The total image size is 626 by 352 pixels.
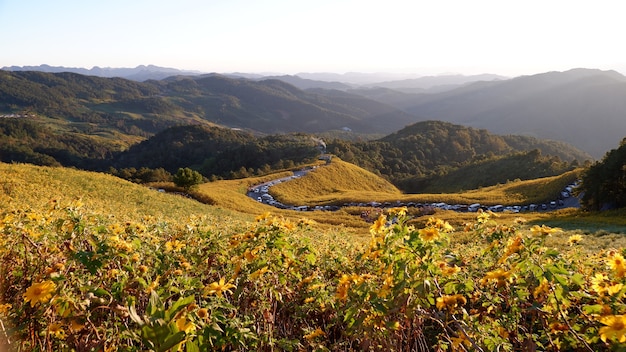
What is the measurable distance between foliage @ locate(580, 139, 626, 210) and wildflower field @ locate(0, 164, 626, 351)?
28.6 m

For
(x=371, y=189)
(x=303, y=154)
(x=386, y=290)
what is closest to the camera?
(x=386, y=290)

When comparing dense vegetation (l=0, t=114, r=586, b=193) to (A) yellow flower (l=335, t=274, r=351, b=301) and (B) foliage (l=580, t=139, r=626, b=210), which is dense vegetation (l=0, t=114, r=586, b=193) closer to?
(B) foliage (l=580, t=139, r=626, b=210)

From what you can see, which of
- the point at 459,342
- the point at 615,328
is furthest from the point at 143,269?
the point at 615,328

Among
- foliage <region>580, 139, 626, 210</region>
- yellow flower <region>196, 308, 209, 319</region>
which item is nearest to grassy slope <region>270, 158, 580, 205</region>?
foliage <region>580, 139, 626, 210</region>

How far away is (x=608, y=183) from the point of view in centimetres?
2645

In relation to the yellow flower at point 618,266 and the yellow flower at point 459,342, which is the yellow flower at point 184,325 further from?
the yellow flower at point 618,266

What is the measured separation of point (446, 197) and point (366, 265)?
37.1 m

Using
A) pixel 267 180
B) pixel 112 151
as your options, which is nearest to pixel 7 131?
pixel 112 151

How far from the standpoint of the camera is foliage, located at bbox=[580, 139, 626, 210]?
25.8m

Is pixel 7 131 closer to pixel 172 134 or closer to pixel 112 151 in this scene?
pixel 112 151

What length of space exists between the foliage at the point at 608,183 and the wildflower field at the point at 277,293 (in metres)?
28.6

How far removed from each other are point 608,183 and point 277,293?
3144cm

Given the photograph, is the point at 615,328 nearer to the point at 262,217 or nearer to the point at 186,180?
the point at 262,217

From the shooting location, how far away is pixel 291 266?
338cm
